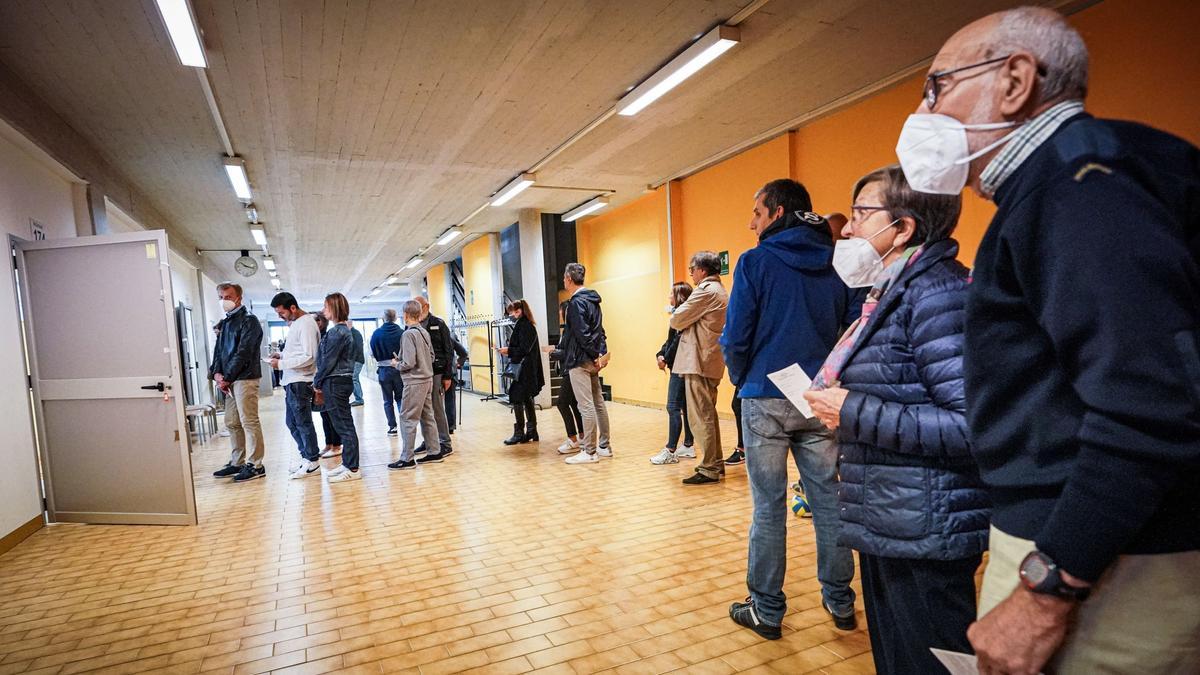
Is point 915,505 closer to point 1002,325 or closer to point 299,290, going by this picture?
point 1002,325

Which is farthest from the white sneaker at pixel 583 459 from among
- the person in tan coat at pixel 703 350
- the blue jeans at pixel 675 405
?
the person in tan coat at pixel 703 350

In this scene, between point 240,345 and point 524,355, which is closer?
point 240,345

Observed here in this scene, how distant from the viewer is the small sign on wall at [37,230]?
4324 mm

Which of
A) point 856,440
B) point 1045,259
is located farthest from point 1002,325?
point 856,440

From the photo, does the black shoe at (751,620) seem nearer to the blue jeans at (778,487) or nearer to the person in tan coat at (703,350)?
the blue jeans at (778,487)

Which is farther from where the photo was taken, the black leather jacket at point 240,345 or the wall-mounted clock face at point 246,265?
the wall-mounted clock face at point 246,265

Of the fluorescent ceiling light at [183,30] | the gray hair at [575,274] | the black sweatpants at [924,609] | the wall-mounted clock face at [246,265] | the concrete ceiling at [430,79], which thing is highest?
the concrete ceiling at [430,79]

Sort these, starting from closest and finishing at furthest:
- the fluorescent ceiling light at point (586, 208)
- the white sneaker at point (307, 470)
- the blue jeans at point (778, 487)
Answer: the blue jeans at point (778, 487) → the white sneaker at point (307, 470) → the fluorescent ceiling light at point (586, 208)

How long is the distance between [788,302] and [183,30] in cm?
373

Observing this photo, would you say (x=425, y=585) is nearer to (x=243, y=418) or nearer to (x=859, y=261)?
(x=859, y=261)

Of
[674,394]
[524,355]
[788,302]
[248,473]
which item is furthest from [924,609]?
[248,473]

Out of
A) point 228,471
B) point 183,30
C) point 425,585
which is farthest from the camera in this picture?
point 228,471

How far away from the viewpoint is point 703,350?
A: 420 cm

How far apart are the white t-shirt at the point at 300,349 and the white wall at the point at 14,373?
5.53 feet
